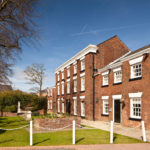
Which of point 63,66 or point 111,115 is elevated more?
point 63,66

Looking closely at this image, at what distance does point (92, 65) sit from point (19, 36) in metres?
10.7

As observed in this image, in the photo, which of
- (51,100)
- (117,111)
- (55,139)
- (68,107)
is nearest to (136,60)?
(117,111)

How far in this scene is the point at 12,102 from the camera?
33.2 metres

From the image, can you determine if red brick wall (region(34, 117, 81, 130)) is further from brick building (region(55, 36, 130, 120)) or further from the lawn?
brick building (region(55, 36, 130, 120))

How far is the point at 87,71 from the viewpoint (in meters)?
21.4

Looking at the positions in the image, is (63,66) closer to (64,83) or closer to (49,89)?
(64,83)

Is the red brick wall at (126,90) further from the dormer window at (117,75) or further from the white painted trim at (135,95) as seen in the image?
the dormer window at (117,75)

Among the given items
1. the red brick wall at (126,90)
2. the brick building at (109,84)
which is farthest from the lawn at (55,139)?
the brick building at (109,84)

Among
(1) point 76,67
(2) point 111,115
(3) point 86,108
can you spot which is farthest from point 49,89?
(2) point 111,115

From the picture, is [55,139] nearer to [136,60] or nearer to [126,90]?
[126,90]

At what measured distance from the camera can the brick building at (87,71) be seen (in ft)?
68.3

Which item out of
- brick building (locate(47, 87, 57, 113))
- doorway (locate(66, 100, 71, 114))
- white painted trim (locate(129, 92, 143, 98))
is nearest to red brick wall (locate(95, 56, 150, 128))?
white painted trim (locate(129, 92, 143, 98))

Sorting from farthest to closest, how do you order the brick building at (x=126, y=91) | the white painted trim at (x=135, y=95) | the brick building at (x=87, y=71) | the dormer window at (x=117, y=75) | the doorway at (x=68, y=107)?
the doorway at (x=68, y=107), the brick building at (x=87, y=71), the dormer window at (x=117, y=75), the white painted trim at (x=135, y=95), the brick building at (x=126, y=91)

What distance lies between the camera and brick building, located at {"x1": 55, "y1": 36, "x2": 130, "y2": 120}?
20.8m
